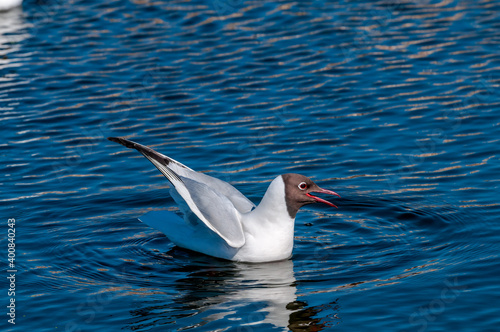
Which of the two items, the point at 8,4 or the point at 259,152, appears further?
the point at 8,4

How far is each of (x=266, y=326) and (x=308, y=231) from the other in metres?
2.80

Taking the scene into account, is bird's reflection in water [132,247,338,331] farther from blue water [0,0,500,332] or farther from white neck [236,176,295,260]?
white neck [236,176,295,260]

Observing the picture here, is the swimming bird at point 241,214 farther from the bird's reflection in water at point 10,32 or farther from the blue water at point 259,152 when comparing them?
the bird's reflection in water at point 10,32

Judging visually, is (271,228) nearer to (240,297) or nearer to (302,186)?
(302,186)

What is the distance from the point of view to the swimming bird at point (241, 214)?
36.4 feet

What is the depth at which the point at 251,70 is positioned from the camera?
1836 cm

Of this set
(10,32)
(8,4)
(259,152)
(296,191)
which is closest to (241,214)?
(296,191)

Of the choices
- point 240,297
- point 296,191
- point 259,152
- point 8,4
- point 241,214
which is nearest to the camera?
point 240,297

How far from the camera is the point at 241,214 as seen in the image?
11.4 metres

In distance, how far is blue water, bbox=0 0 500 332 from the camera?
10250 mm

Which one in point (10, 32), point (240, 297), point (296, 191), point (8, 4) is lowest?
point (240, 297)

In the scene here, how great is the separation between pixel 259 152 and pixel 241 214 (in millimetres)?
3476

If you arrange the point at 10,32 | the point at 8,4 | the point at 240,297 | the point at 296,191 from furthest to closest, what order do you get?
the point at 8,4
the point at 10,32
the point at 296,191
the point at 240,297

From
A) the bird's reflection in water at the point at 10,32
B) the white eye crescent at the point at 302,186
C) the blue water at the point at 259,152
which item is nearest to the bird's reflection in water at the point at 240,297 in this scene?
the blue water at the point at 259,152
